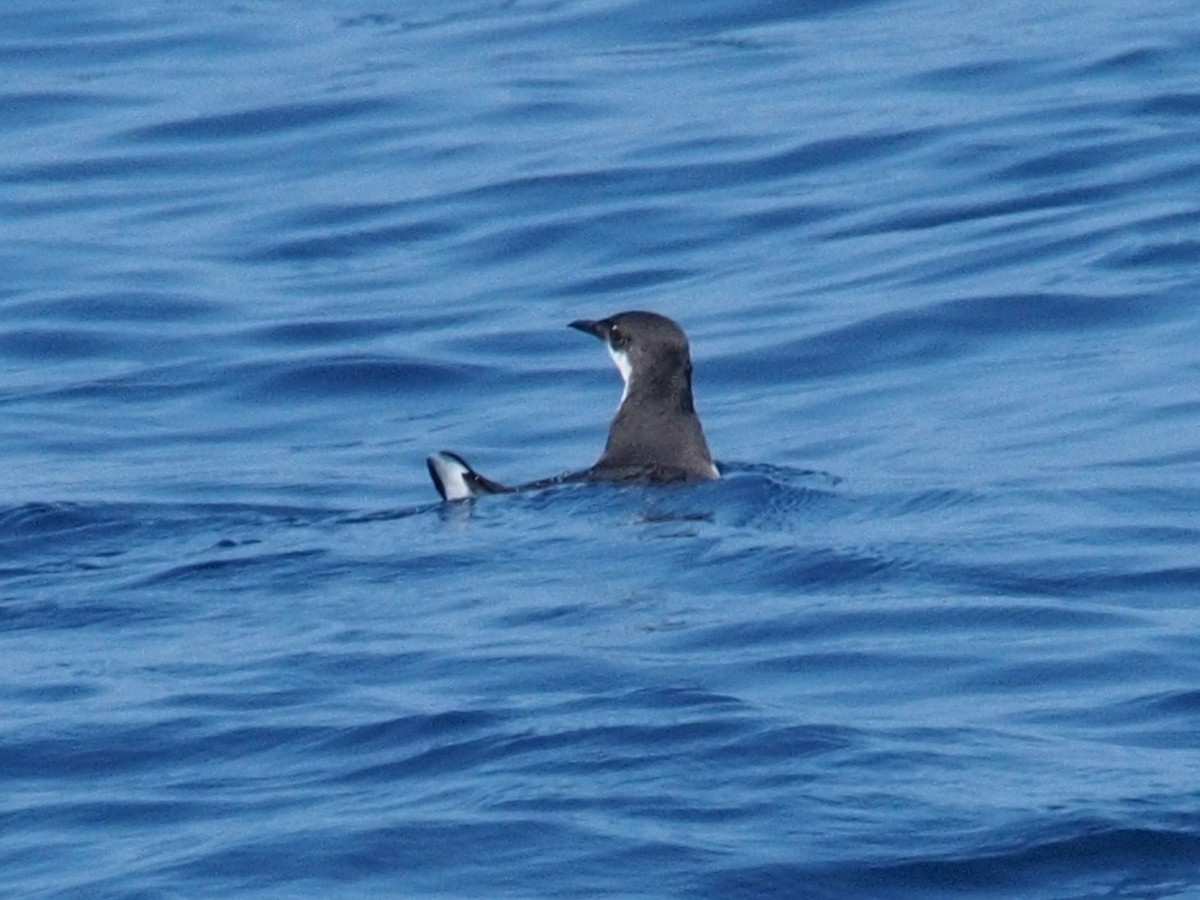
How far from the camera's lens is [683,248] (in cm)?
2112

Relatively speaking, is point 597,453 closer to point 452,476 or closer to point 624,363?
point 624,363

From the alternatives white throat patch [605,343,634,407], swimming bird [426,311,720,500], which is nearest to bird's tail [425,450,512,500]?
swimming bird [426,311,720,500]

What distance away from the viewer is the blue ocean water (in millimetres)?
8555

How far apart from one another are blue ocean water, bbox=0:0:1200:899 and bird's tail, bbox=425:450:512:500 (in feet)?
0.60

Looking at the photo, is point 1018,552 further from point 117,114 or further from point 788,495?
point 117,114

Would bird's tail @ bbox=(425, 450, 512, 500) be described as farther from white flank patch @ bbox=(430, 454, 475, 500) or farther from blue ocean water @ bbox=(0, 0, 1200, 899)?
blue ocean water @ bbox=(0, 0, 1200, 899)

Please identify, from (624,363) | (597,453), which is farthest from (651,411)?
(597,453)

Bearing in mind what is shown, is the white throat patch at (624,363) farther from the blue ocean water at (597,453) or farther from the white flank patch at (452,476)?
the white flank patch at (452,476)

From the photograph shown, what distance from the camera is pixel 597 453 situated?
15.8 metres

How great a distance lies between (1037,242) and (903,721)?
11.0 m

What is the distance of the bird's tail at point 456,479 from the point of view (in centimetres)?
1298

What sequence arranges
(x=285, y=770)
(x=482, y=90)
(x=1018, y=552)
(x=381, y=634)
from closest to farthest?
(x=285, y=770)
(x=381, y=634)
(x=1018, y=552)
(x=482, y=90)

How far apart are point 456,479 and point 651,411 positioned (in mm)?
1747

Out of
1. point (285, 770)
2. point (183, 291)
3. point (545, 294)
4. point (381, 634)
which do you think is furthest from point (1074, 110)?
point (285, 770)
